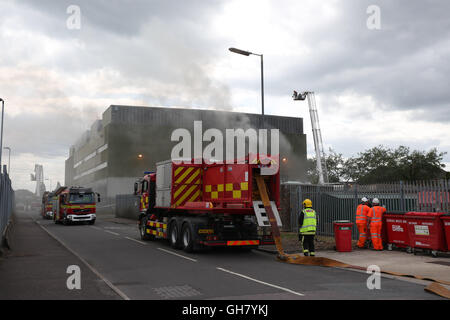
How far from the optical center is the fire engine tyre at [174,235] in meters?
14.0

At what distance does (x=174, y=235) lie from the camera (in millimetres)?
14453

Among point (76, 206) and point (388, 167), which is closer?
point (76, 206)

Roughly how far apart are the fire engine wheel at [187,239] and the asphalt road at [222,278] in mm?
284

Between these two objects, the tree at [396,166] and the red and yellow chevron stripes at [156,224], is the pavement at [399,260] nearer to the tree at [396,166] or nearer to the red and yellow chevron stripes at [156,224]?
the red and yellow chevron stripes at [156,224]

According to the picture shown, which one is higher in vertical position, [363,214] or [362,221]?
[363,214]

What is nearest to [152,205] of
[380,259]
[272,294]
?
[380,259]

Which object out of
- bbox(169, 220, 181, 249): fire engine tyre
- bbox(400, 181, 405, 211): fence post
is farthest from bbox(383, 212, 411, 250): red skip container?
bbox(169, 220, 181, 249): fire engine tyre

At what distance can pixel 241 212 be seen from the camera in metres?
12.9

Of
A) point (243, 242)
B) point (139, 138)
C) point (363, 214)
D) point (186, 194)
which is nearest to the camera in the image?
point (243, 242)

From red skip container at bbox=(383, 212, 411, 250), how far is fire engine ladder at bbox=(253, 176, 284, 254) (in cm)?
384

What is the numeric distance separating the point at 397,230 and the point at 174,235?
24.2 feet

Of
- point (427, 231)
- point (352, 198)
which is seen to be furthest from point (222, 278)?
point (352, 198)

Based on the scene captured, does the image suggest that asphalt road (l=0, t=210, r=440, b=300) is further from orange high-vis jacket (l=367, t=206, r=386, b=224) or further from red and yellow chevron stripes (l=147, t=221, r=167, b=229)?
orange high-vis jacket (l=367, t=206, r=386, b=224)

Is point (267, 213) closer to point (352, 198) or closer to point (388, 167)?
point (352, 198)
